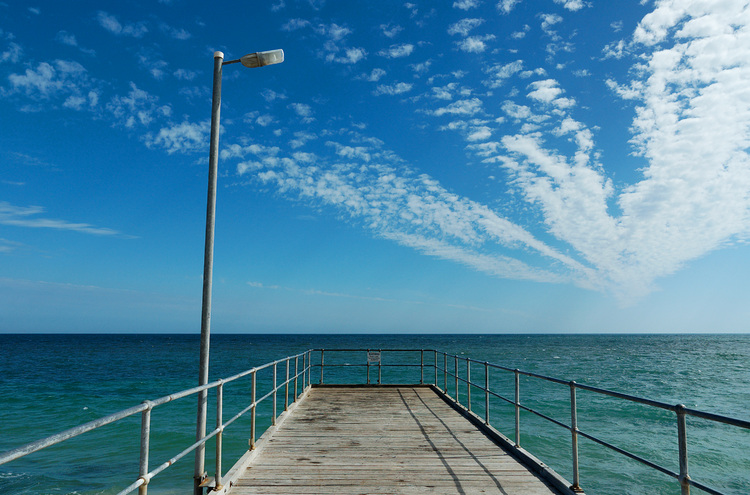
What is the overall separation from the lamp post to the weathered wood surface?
2.01 ft

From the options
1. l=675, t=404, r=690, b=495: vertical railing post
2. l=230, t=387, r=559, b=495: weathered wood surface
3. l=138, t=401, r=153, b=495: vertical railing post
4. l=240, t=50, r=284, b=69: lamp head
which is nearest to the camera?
l=138, t=401, r=153, b=495: vertical railing post

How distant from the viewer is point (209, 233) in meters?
5.38

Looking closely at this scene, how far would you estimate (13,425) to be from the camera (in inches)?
653

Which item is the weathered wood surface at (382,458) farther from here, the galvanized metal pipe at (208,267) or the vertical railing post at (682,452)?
the vertical railing post at (682,452)

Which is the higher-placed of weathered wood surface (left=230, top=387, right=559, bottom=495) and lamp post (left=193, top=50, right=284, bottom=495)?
lamp post (left=193, top=50, right=284, bottom=495)

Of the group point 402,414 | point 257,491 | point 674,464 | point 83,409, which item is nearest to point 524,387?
point 674,464

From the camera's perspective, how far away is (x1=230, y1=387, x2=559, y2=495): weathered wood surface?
4789 mm

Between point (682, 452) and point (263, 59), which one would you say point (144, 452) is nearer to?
point (682, 452)

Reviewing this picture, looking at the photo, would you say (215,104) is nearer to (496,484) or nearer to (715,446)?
(496,484)

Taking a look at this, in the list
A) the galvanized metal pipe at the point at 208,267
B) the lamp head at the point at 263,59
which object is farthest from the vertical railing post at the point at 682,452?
the lamp head at the point at 263,59

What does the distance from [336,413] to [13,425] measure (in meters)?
14.6

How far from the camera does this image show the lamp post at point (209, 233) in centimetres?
495

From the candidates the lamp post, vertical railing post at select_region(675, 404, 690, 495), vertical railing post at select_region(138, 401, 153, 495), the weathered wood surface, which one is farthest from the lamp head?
vertical railing post at select_region(675, 404, 690, 495)

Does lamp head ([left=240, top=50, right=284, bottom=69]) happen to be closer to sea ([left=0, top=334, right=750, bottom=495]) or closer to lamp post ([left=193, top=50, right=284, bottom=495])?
lamp post ([left=193, top=50, right=284, bottom=495])
